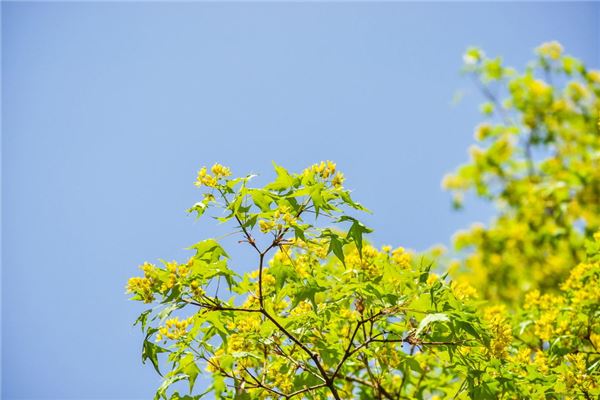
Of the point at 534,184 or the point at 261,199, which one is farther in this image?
the point at 534,184

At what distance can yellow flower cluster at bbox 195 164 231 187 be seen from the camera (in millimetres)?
2562

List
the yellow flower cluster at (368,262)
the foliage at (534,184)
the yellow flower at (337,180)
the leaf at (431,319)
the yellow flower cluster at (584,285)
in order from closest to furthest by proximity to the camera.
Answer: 1. the leaf at (431,319)
2. the yellow flower at (337,180)
3. the yellow flower cluster at (368,262)
4. the yellow flower cluster at (584,285)
5. the foliage at (534,184)

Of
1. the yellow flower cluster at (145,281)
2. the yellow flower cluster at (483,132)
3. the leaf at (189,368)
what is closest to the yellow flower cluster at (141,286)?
the yellow flower cluster at (145,281)

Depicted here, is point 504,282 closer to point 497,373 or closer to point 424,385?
A: point 424,385

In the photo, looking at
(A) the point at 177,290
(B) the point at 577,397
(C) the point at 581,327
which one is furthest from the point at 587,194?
(A) the point at 177,290

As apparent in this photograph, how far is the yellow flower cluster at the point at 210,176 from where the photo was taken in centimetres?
256

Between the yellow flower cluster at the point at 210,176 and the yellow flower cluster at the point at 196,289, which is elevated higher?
the yellow flower cluster at the point at 210,176

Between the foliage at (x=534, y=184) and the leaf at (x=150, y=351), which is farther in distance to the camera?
the foliage at (x=534, y=184)

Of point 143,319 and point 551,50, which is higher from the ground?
point 551,50

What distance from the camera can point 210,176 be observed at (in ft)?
8.42

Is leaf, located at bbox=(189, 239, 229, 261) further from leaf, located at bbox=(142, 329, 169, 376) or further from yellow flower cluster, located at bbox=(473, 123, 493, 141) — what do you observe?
yellow flower cluster, located at bbox=(473, 123, 493, 141)

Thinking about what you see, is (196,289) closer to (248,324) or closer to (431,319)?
(248,324)

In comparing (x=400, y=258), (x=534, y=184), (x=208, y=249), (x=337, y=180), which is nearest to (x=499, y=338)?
(x=400, y=258)

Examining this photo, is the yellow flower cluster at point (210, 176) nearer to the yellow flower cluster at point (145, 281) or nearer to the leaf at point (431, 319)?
the yellow flower cluster at point (145, 281)
